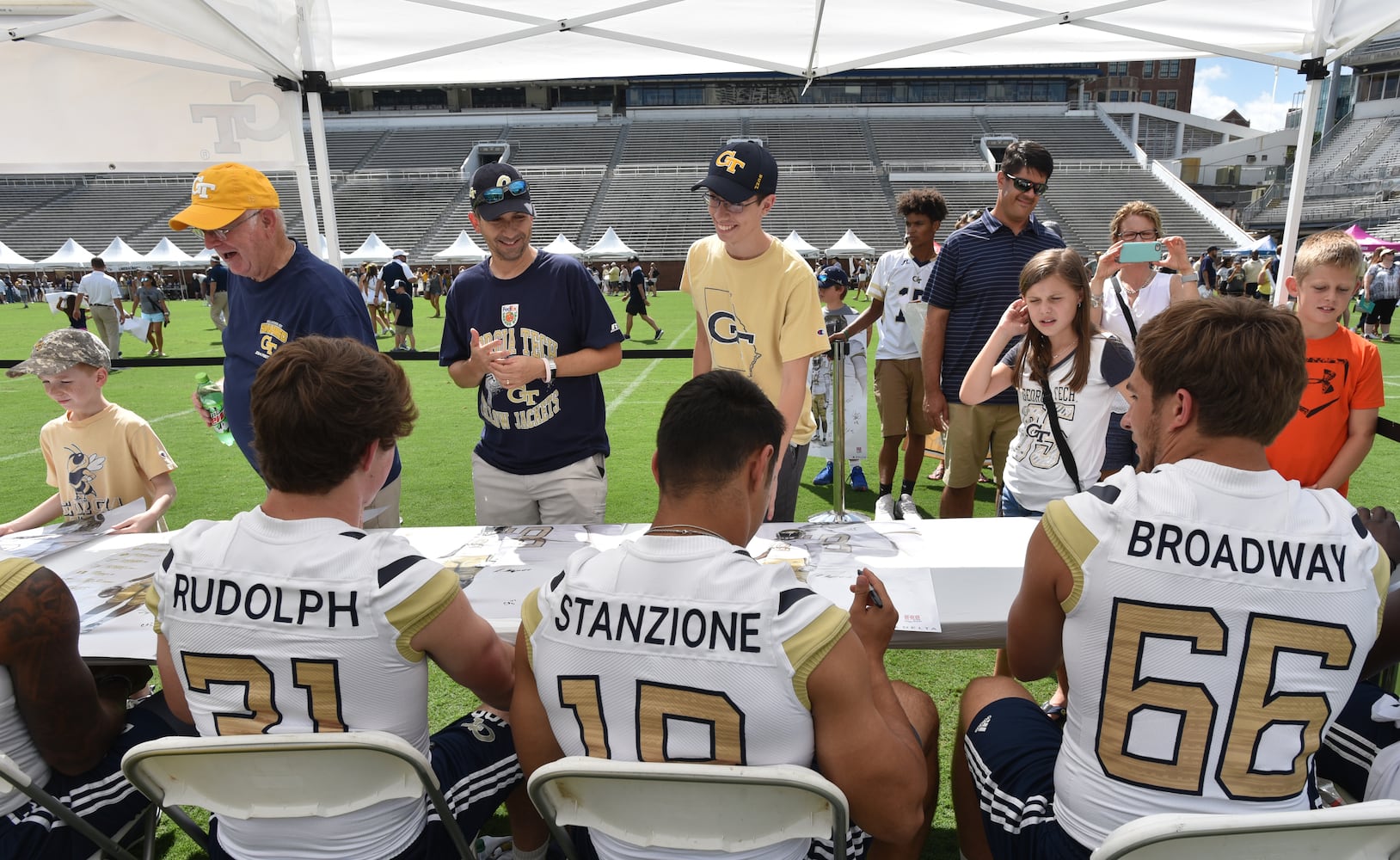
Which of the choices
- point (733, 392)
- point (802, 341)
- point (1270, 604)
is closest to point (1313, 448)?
point (802, 341)

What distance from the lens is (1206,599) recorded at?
1389mm

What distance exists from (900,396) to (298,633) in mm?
4635

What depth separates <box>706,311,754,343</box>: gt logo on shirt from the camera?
10.1ft

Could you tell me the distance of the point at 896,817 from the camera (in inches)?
59.1

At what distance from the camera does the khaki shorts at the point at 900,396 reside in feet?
18.0

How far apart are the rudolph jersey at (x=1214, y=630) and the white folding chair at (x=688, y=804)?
1.86 ft

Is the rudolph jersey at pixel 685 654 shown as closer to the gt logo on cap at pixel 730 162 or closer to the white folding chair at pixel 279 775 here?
the white folding chair at pixel 279 775

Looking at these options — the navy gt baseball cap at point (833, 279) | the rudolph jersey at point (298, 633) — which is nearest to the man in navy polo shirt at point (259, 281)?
the rudolph jersey at point (298, 633)

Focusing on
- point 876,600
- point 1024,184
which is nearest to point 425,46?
point 1024,184

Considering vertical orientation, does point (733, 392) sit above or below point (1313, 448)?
above

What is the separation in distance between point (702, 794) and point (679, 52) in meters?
4.58

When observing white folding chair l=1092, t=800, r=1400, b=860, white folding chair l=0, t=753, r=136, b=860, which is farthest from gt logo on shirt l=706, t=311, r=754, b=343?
white folding chair l=0, t=753, r=136, b=860

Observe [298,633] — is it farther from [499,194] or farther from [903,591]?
[499,194]

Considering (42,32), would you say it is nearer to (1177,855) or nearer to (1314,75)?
(1177,855)
